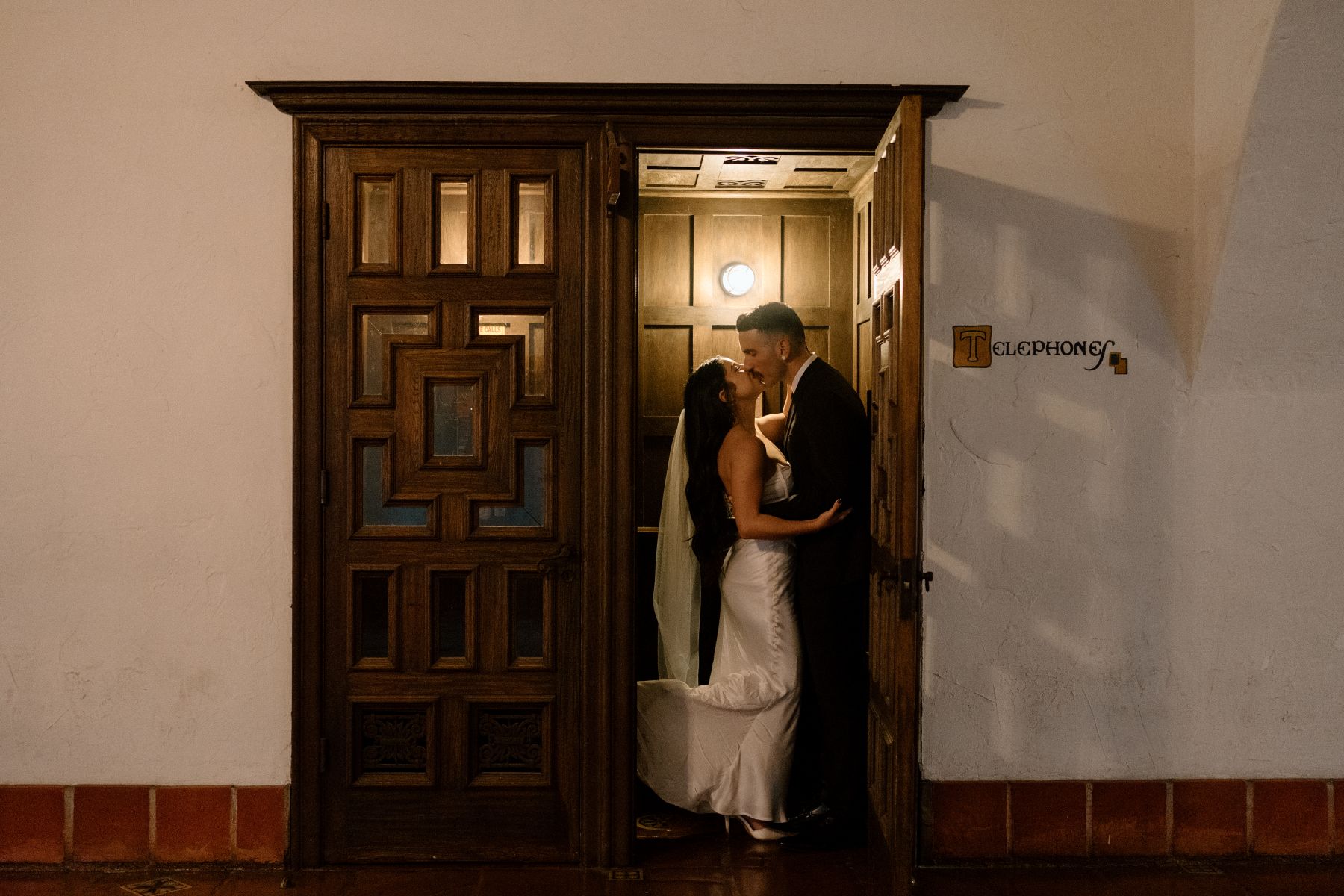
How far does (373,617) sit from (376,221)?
4.36 feet

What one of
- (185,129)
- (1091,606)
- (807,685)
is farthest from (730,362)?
(185,129)

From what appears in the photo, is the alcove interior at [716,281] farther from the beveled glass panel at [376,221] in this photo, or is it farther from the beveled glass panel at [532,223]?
the beveled glass panel at [376,221]

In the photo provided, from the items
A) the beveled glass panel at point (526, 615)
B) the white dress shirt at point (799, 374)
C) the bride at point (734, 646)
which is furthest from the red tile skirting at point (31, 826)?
the white dress shirt at point (799, 374)

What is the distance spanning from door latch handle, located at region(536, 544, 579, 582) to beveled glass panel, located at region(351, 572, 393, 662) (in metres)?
0.52

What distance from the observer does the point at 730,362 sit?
4.03 m

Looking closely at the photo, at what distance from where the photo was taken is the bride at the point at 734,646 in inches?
146

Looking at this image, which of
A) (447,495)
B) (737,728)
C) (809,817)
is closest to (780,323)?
(447,495)

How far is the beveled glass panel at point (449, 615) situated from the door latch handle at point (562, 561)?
0.27 m

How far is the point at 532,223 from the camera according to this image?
11.2 feet

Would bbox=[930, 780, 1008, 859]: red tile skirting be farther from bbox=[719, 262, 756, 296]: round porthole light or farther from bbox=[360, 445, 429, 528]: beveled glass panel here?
bbox=[719, 262, 756, 296]: round porthole light

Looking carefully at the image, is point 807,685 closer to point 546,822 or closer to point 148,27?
point 546,822

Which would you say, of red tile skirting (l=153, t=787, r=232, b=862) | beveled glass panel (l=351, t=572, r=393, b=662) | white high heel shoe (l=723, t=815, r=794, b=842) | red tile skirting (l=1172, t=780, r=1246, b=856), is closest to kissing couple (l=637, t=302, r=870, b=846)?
white high heel shoe (l=723, t=815, r=794, b=842)

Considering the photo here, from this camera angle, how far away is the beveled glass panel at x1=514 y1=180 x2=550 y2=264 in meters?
3.42

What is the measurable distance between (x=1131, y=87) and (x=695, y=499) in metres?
2.08
